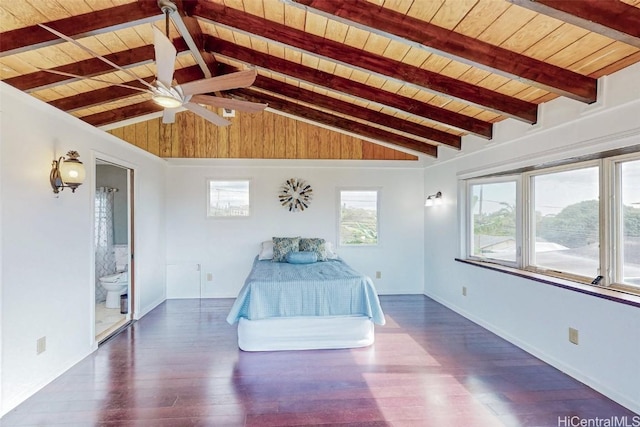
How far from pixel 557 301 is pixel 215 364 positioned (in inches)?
125

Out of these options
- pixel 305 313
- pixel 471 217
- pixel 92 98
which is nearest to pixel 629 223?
pixel 471 217

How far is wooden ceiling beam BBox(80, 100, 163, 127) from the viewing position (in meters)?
4.05

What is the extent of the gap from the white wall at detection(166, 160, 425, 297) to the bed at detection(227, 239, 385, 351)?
6.60 ft

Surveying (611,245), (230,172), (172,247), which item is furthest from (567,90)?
(172,247)

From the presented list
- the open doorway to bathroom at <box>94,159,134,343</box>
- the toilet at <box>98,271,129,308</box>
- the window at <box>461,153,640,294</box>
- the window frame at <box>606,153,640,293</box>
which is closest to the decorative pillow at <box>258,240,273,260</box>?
the open doorway to bathroom at <box>94,159,134,343</box>

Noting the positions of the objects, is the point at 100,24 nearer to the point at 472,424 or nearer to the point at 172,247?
the point at 172,247

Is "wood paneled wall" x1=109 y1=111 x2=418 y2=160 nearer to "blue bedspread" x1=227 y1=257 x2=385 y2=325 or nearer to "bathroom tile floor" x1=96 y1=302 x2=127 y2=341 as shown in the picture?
"bathroom tile floor" x1=96 y1=302 x2=127 y2=341

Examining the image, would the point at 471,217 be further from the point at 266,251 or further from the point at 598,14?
the point at 266,251

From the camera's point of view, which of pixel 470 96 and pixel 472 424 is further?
pixel 470 96

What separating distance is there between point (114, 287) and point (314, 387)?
11.3ft

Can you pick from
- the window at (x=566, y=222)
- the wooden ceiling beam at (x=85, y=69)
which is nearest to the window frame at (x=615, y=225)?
the window at (x=566, y=222)

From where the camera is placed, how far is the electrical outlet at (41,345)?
8.12ft

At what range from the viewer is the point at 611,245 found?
262 cm

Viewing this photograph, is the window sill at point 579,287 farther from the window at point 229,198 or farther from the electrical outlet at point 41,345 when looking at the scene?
the electrical outlet at point 41,345
